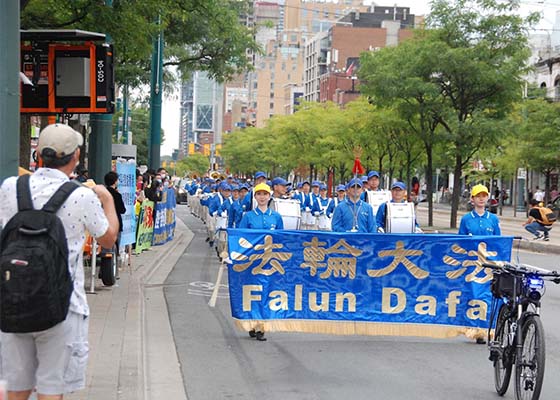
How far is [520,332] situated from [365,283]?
299cm

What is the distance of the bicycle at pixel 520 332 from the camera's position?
6855 millimetres

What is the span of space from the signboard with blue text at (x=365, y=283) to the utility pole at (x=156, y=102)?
17.0m

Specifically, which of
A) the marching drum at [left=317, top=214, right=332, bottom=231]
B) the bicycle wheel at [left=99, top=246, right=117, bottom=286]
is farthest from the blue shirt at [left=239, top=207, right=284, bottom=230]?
the marching drum at [left=317, top=214, right=332, bottom=231]

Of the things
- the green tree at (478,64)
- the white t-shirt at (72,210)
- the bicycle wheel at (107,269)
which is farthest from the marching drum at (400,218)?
the green tree at (478,64)

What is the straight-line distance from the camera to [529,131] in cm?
4994

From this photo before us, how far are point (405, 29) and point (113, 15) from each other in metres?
136

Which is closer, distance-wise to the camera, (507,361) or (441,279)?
(507,361)

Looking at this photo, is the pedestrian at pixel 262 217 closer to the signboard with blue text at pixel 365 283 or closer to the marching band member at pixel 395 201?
the signboard with blue text at pixel 365 283

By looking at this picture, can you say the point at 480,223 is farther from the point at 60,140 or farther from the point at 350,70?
the point at 350,70

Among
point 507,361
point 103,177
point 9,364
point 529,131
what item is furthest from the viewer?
point 529,131

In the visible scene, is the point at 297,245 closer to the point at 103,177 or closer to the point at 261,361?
the point at 261,361

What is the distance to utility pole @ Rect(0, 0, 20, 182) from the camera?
6414 mm

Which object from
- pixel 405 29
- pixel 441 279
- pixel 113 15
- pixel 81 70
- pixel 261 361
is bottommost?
pixel 261 361

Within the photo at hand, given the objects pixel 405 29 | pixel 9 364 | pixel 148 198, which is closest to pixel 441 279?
pixel 9 364
